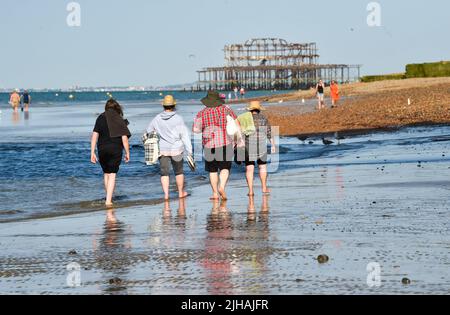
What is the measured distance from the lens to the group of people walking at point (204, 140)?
14836 millimetres

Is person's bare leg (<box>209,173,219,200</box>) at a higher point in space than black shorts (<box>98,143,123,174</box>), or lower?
lower

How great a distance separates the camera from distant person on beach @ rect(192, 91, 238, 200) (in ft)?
48.5

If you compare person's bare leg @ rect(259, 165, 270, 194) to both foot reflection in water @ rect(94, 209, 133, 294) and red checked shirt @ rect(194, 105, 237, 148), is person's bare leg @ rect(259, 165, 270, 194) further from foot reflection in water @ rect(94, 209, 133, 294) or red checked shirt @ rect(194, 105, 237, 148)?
foot reflection in water @ rect(94, 209, 133, 294)

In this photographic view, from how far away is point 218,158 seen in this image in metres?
15.0

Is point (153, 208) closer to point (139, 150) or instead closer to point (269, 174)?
point (269, 174)

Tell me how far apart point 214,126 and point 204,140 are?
0.27 m

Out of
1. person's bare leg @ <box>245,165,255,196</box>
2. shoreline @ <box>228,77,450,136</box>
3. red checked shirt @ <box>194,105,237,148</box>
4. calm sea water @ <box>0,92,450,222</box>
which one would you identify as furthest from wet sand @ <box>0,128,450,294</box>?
shoreline @ <box>228,77,450,136</box>

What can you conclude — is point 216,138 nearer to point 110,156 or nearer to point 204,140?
point 204,140

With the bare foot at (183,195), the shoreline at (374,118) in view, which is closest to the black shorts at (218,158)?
the bare foot at (183,195)

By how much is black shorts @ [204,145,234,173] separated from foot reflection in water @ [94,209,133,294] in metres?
2.87

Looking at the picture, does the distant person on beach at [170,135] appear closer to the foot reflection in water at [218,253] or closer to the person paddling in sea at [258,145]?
the person paddling in sea at [258,145]

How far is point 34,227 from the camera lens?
12.3m
